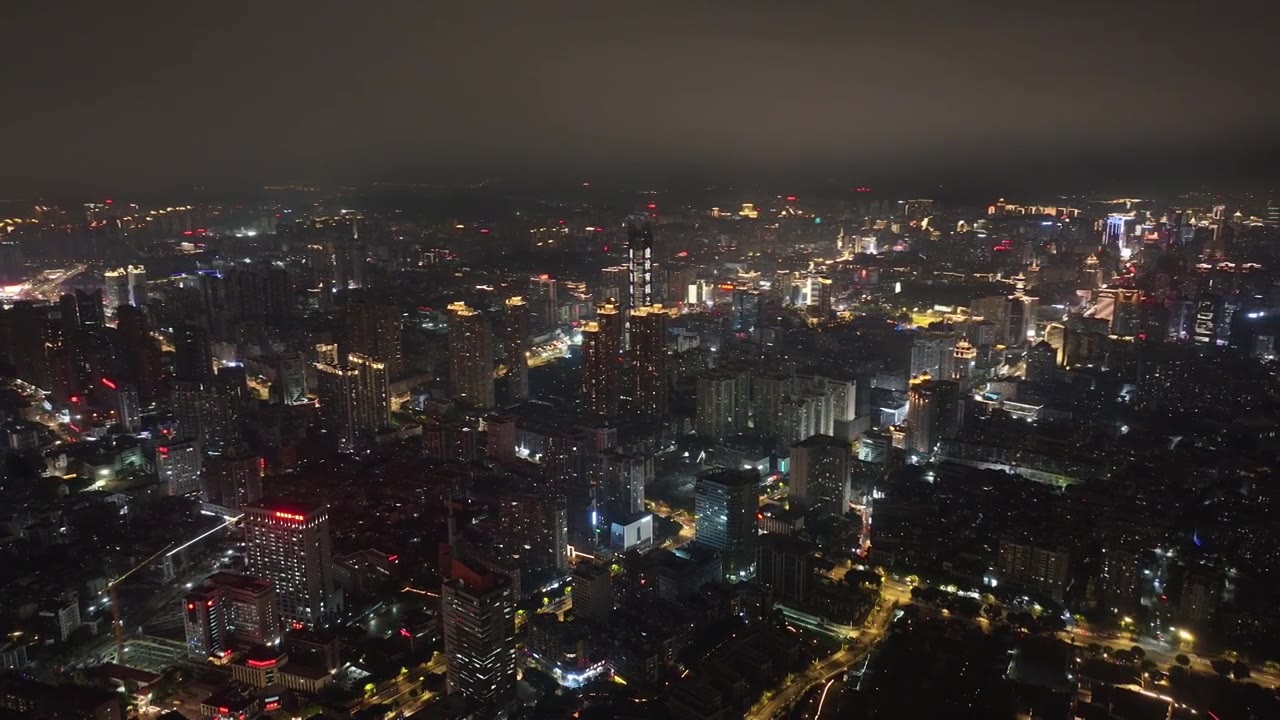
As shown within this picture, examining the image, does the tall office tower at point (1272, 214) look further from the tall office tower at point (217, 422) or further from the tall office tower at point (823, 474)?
the tall office tower at point (217, 422)

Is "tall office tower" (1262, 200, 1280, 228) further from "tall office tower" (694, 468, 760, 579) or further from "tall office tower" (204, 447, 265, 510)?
"tall office tower" (204, 447, 265, 510)

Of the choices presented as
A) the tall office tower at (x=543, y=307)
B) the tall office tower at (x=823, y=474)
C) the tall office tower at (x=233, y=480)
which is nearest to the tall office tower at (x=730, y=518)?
the tall office tower at (x=823, y=474)

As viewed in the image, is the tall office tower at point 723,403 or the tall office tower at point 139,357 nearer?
the tall office tower at point 723,403

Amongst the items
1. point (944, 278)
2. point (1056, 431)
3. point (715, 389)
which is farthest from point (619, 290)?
point (1056, 431)

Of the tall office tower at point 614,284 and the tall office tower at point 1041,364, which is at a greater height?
the tall office tower at point 614,284

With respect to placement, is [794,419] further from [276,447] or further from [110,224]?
[110,224]

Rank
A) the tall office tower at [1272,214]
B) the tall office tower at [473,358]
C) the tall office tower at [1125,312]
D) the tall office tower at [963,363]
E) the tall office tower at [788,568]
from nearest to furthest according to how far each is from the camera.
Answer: the tall office tower at [788,568] → the tall office tower at [473,358] → the tall office tower at [963,363] → the tall office tower at [1125,312] → the tall office tower at [1272,214]

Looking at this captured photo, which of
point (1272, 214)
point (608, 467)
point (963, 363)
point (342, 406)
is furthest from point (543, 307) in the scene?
point (1272, 214)

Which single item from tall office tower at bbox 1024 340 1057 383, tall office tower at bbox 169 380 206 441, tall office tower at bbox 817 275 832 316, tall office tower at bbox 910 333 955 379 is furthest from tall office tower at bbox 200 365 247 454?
tall office tower at bbox 1024 340 1057 383
